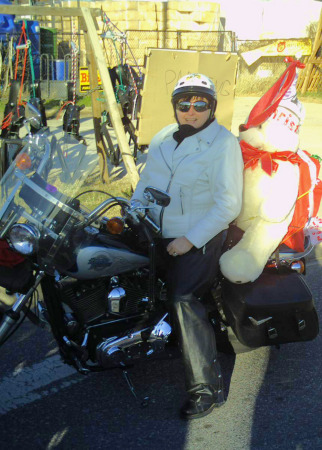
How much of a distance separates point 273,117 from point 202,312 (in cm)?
138

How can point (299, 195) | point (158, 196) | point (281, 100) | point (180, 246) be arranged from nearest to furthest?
point (158, 196), point (180, 246), point (299, 195), point (281, 100)

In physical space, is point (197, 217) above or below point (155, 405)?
above

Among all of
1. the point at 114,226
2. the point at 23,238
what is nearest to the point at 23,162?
the point at 23,238

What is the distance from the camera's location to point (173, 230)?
316 centimetres

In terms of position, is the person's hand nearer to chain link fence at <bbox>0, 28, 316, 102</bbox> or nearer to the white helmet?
the white helmet

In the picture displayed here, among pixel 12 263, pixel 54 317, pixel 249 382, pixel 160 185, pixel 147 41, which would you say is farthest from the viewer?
pixel 147 41

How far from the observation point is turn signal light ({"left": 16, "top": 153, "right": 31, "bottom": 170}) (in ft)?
9.36

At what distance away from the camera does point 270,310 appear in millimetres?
3154

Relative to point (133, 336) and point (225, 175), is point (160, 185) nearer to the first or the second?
point (225, 175)

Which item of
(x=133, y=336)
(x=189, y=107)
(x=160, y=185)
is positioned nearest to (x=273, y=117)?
(x=189, y=107)

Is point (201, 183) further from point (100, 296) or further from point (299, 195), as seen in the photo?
point (100, 296)

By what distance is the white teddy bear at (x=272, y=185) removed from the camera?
3.23m

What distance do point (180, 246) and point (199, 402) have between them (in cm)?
92

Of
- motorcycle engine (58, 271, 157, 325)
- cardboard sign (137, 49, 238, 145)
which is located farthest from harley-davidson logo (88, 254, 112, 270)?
cardboard sign (137, 49, 238, 145)
